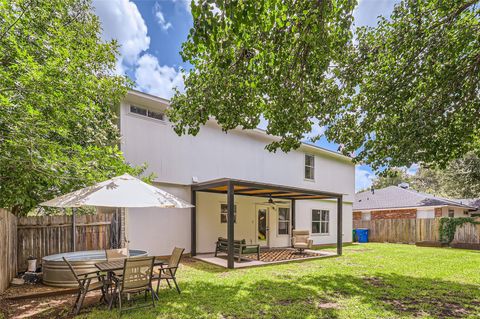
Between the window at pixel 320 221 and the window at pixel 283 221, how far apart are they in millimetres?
2308

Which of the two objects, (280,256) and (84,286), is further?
(280,256)

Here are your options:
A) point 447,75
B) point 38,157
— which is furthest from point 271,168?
point 38,157

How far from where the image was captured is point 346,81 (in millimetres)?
8000

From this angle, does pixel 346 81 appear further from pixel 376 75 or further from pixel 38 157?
pixel 38 157

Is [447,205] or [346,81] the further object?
[447,205]

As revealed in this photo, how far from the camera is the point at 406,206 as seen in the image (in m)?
22.1

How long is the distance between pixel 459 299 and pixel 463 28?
6228 mm

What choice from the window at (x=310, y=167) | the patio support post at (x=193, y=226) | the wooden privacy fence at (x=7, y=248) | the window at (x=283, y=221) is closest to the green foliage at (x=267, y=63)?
the wooden privacy fence at (x=7, y=248)

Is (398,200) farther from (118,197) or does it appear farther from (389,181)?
(389,181)

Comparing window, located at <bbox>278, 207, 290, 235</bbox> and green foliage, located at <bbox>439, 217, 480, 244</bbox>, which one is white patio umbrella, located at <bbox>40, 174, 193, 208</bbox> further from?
green foliage, located at <bbox>439, 217, 480, 244</bbox>

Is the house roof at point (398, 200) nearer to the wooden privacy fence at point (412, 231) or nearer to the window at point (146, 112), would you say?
the wooden privacy fence at point (412, 231)

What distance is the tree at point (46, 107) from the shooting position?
18.6ft

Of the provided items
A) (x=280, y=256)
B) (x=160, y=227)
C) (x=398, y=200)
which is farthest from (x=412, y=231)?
(x=160, y=227)

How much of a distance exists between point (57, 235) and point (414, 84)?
10.9 metres
